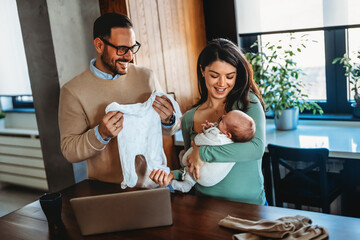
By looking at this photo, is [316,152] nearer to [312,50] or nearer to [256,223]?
[256,223]

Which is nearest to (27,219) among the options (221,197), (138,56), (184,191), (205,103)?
(184,191)

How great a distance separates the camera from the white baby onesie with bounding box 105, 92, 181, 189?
179 cm

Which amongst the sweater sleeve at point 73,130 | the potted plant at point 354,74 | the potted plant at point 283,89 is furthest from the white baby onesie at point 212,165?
the potted plant at point 354,74

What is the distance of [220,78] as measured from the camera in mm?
1706

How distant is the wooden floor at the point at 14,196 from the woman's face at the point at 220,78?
116 inches

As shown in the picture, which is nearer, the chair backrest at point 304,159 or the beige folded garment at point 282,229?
the beige folded garment at point 282,229

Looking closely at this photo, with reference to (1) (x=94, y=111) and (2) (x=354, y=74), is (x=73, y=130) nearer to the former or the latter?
(1) (x=94, y=111)

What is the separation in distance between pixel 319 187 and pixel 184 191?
118cm

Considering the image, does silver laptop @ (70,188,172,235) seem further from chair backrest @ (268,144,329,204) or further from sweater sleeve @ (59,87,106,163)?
chair backrest @ (268,144,329,204)

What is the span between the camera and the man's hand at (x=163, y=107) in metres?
1.83

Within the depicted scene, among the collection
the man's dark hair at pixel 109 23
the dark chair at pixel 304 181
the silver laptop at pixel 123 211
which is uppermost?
the man's dark hair at pixel 109 23

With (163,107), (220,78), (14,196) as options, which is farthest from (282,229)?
(14,196)

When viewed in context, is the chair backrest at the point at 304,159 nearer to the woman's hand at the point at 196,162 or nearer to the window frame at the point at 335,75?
the woman's hand at the point at 196,162

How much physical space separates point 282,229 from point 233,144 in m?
0.44
